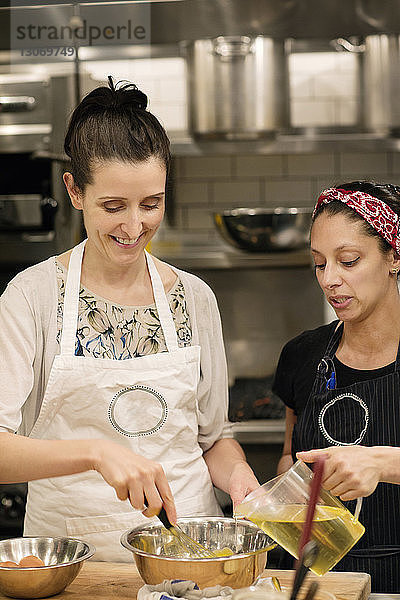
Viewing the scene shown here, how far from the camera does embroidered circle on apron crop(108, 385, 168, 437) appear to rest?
75.0 inches

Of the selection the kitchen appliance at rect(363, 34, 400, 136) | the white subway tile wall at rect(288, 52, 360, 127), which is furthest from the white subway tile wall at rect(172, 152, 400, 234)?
the kitchen appliance at rect(363, 34, 400, 136)

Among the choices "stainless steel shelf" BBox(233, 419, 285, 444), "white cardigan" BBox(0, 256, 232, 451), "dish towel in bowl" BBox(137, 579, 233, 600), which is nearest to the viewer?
"dish towel in bowl" BBox(137, 579, 233, 600)

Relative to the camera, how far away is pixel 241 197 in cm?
402

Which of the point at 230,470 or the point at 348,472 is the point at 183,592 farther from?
the point at 230,470

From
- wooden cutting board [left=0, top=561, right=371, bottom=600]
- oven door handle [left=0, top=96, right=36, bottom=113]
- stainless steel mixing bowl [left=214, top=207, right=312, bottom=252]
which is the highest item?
oven door handle [left=0, top=96, right=36, bottom=113]

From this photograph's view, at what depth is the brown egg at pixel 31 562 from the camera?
5.28ft

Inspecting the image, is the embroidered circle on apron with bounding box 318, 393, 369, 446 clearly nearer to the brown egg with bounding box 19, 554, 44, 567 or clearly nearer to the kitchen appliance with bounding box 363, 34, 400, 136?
the brown egg with bounding box 19, 554, 44, 567

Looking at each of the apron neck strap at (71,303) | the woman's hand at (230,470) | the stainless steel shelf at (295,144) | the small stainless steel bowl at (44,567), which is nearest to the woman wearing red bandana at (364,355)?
the woman's hand at (230,470)

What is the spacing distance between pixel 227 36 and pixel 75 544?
7.82 ft

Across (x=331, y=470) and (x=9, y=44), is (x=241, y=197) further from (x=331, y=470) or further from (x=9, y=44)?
(x=331, y=470)

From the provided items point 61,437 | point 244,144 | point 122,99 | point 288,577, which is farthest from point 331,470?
point 244,144

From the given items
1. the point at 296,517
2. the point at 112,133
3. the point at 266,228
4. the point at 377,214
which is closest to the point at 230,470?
the point at 296,517

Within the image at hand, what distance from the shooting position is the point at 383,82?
11.9 ft

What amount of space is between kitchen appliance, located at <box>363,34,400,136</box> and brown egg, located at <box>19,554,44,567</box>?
2.52 metres
